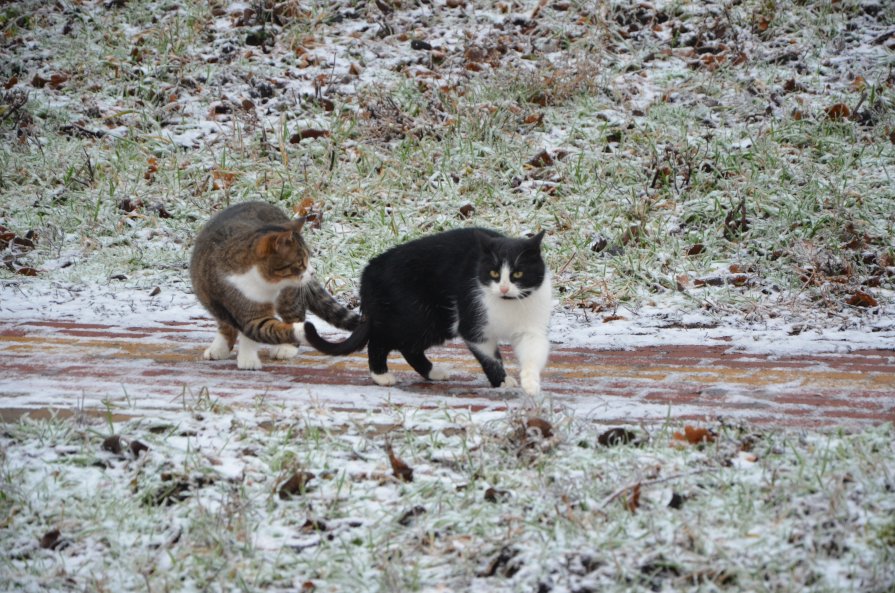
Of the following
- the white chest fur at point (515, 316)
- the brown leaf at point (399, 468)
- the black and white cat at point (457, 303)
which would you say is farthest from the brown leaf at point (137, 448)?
the white chest fur at point (515, 316)

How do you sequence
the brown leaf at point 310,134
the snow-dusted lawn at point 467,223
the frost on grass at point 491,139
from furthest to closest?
the brown leaf at point 310,134 → the frost on grass at point 491,139 → the snow-dusted lawn at point 467,223

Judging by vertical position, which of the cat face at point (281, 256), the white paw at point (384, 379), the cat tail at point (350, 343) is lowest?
the white paw at point (384, 379)

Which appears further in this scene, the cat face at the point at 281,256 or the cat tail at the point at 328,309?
the cat tail at the point at 328,309

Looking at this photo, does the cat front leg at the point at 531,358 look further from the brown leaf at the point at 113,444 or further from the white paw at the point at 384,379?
the brown leaf at the point at 113,444

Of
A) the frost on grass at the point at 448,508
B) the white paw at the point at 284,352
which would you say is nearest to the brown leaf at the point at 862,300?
the frost on grass at the point at 448,508

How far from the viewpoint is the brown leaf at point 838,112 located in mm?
7188

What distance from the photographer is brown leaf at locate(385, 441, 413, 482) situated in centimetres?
279

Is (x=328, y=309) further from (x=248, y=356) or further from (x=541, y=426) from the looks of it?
(x=541, y=426)

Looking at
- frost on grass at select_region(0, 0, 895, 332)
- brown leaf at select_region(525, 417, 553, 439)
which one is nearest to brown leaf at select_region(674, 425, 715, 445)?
brown leaf at select_region(525, 417, 553, 439)

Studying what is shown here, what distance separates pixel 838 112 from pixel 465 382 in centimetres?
446

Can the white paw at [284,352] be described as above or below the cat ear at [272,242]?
below

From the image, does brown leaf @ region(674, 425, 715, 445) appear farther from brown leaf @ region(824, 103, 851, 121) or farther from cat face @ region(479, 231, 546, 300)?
brown leaf @ region(824, 103, 851, 121)

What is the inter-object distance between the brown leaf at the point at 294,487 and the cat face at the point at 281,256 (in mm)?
1947

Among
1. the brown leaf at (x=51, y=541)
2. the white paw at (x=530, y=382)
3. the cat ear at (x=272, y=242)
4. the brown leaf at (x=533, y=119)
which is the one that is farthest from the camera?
the brown leaf at (x=533, y=119)
